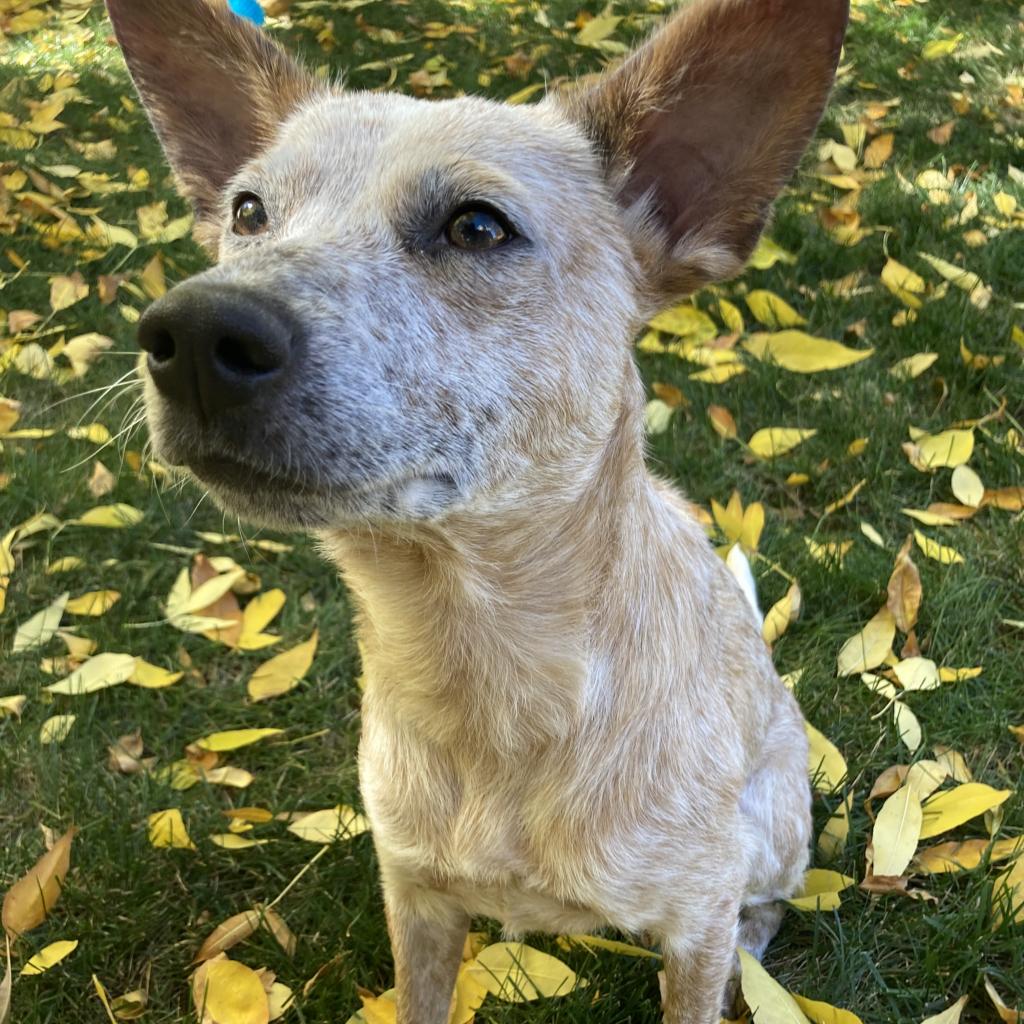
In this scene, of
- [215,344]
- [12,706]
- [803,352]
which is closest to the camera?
[215,344]

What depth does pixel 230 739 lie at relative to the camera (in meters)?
3.07

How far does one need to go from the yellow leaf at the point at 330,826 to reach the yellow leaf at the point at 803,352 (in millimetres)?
2691

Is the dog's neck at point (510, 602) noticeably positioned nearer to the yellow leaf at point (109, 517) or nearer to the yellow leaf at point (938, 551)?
the yellow leaf at point (938, 551)

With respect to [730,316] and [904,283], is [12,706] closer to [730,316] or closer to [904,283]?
[730,316]

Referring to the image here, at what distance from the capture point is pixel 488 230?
174cm

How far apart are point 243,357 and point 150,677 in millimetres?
2182

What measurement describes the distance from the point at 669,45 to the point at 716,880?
1.68 m

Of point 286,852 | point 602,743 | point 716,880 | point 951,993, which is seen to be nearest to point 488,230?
point 602,743

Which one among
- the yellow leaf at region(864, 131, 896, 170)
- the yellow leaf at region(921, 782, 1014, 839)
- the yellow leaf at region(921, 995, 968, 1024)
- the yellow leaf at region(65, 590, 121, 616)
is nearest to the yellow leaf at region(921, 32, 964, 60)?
the yellow leaf at region(864, 131, 896, 170)

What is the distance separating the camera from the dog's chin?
1.50m

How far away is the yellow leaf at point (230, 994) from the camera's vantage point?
235 centimetres

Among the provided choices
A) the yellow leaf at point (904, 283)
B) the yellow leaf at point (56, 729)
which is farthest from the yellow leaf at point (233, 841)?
the yellow leaf at point (904, 283)

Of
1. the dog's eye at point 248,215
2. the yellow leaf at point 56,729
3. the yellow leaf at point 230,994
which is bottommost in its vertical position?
the yellow leaf at point 56,729

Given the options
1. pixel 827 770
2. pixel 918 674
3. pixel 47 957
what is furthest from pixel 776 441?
pixel 47 957
